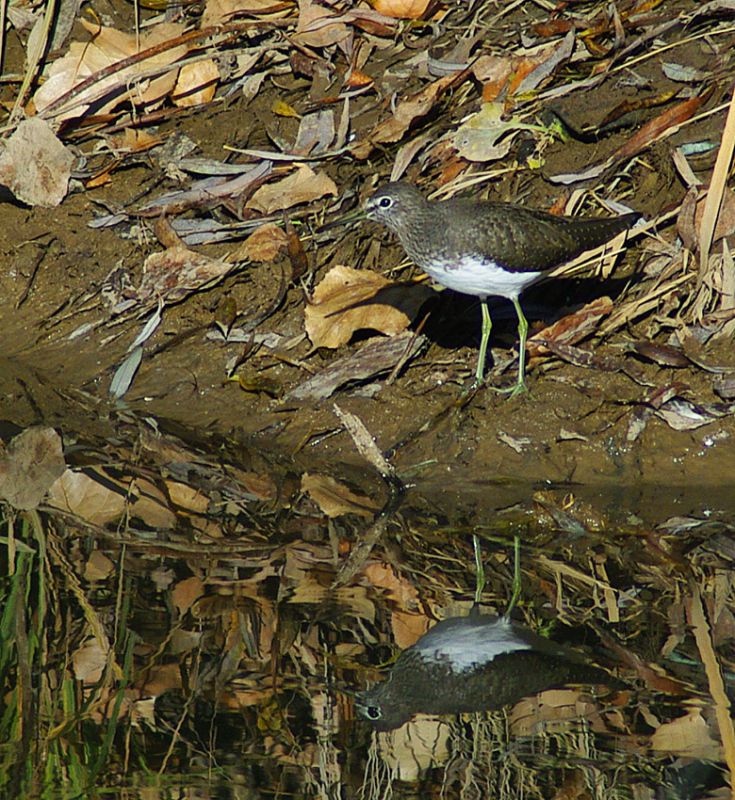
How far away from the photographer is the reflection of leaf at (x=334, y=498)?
6.69 metres

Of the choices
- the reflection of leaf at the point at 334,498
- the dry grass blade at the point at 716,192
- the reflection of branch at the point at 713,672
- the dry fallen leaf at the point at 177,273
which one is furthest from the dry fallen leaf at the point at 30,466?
the dry grass blade at the point at 716,192

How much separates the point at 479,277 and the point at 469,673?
2.56 metres

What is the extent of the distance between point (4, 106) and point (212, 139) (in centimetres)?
176

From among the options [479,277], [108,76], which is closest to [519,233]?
[479,277]

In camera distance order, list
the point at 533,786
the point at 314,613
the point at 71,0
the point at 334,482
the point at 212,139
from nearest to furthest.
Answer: the point at 533,786
the point at 314,613
the point at 334,482
the point at 212,139
the point at 71,0

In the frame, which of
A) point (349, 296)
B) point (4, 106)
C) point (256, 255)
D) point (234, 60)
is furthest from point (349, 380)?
point (4, 106)

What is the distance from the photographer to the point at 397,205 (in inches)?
289

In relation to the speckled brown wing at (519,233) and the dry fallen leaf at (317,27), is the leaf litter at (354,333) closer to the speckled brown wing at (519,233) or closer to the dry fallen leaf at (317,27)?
the dry fallen leaf at (317,27)

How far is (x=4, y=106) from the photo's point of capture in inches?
389

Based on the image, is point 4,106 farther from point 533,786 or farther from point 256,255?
point 533,786

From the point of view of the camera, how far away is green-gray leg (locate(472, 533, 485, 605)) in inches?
227

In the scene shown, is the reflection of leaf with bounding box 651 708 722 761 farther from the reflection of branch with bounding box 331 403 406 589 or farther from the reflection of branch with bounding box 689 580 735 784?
the reflection of branch with bounding box 331 403 406 589

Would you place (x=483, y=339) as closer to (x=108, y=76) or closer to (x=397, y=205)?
(x=397, y=205)

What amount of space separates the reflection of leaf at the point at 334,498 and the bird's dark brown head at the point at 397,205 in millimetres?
1508
